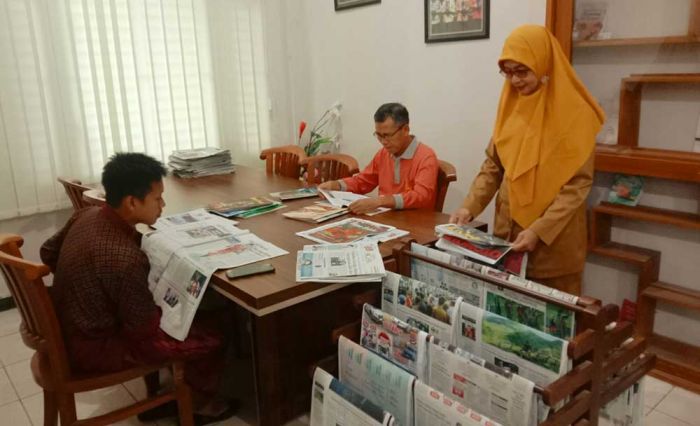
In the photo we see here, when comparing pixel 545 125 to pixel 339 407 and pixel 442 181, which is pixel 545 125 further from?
pixel 339 407

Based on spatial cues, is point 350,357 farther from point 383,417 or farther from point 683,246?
point 683,246

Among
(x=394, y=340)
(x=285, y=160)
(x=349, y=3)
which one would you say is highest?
(x=349, y=3)

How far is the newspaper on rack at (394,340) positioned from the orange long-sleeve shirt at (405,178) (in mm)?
873

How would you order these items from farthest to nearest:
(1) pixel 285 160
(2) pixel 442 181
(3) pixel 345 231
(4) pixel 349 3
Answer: (4) pixel 349 3, (1) pixel 285 160, (2) pixel 442 181, (3) pixel 345 231

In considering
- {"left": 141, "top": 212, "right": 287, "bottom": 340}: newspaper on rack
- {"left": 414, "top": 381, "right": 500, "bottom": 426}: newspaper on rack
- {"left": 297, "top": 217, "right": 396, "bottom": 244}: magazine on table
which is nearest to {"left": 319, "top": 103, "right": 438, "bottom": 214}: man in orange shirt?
{"left": 297, "top": 217, "right": 396, "bottom": 244}: magazine on table

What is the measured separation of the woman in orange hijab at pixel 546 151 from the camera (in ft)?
5.91

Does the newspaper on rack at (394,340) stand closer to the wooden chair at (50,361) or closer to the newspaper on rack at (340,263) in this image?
the newspaper on rack at (340,263)

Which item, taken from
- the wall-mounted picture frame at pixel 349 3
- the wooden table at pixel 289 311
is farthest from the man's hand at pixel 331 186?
the wall-mounted picture frame at pixel 349 3

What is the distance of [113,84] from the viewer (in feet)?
10.6

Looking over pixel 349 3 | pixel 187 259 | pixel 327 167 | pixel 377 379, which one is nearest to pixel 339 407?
pixel 377 379

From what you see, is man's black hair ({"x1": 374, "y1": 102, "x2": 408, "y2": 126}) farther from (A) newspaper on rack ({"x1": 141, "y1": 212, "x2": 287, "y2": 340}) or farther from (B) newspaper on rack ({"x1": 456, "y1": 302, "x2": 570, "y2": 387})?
(B) newspaper on rack ({"x1": 456, "y1": 302, "x2": 570, "y2": 387})

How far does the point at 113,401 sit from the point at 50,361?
756mm

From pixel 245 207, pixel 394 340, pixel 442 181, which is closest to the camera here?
pixel 394 340

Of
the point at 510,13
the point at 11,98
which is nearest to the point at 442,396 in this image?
the point at 510,13
